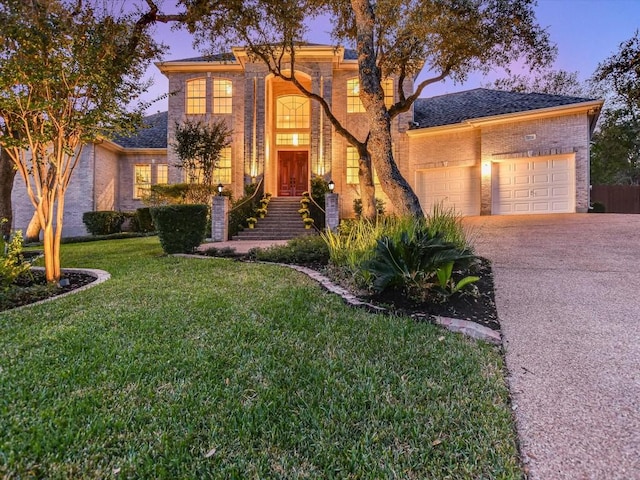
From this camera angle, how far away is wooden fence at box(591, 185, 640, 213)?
1705cm

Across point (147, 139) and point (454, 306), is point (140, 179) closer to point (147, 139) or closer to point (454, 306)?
point (147, 139)

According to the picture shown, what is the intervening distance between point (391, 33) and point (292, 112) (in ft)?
25.3

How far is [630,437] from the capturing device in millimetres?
1832

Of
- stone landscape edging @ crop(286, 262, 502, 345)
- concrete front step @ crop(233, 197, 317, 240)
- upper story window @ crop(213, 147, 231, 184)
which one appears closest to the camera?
stone landscape edging @ crop(286, 262, 502, 345)

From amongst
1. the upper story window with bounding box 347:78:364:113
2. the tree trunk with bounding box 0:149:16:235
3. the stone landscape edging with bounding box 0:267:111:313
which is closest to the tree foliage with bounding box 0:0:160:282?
the stone landscape edging with bounding box 0:267:111:313

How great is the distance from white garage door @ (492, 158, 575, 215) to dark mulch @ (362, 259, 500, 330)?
11008 mm

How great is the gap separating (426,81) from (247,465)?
1149 centimetres

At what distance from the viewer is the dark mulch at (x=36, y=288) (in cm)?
440

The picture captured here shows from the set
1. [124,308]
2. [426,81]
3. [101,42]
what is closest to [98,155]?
[101,42]

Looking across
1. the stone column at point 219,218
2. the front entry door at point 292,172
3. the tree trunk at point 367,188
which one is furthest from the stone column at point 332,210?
the front entry door at point 292,172

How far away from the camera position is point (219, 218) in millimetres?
11320

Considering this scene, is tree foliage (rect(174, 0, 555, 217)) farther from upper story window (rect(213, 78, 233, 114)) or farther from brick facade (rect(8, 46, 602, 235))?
upper story window (rect(213, 78, 233, 114))

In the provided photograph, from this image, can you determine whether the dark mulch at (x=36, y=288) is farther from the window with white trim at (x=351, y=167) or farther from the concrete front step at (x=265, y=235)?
the window with white trim at (x=351, y=167)

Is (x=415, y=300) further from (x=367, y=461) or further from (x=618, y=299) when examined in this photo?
(x=367, y=461)
